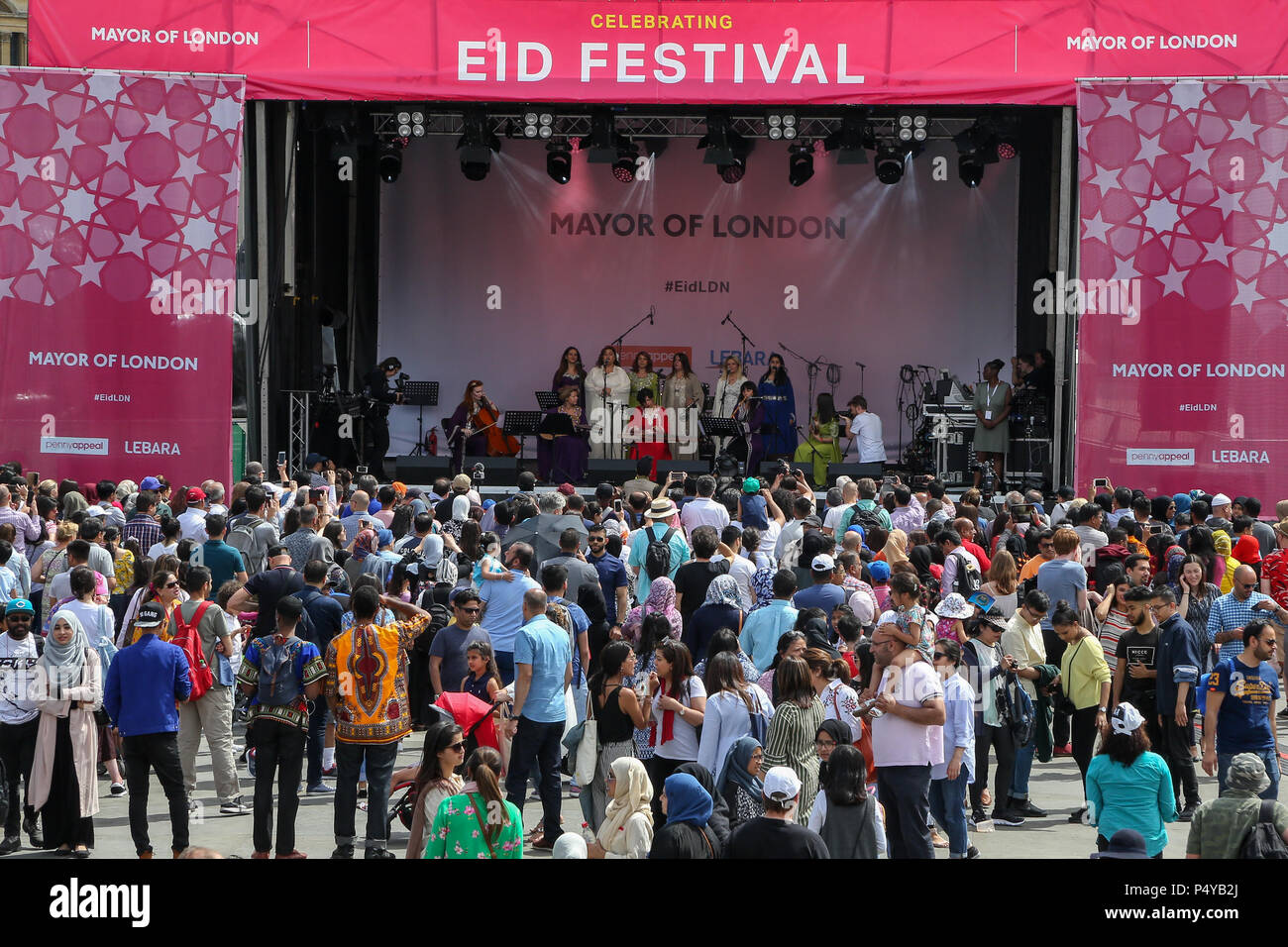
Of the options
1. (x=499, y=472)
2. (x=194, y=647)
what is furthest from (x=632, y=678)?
(x=499, y=472)

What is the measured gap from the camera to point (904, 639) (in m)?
7.23

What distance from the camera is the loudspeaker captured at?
18189 mm

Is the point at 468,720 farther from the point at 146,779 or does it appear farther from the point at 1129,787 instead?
the point at 1129,787

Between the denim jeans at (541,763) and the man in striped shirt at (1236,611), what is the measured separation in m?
4.07

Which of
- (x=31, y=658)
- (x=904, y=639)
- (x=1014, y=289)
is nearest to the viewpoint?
(x=904, y=639)

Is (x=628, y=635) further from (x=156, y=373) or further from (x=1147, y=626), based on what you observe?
(x=156, y=373)

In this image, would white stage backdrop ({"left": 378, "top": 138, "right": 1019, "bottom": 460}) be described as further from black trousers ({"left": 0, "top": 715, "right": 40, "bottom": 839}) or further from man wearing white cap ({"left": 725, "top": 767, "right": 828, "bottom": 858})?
man wearing white cap ({"left": 725, "top": 767, "right": 828, "bottom": 858})

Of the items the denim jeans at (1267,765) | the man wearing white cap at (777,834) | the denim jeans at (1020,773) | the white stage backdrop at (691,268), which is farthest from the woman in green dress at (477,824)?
the white stage backdrop at (691,268)

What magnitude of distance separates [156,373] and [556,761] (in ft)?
30.4

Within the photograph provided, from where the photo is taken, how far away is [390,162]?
19.9m

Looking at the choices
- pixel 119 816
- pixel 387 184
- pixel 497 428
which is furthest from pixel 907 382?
pixel 119 816

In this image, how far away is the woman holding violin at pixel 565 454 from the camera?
18.6 metres

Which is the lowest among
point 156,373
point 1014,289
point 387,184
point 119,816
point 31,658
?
point 119,816

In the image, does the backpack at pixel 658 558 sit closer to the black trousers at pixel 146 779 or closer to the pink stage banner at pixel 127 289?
the black trousers at pixel 146 779
